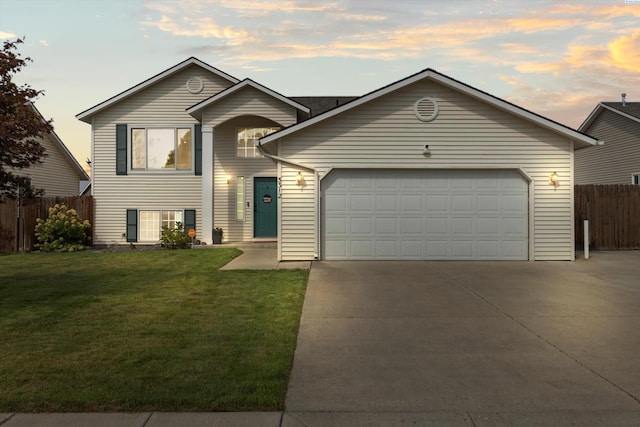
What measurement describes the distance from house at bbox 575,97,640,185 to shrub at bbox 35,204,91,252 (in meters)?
21.9

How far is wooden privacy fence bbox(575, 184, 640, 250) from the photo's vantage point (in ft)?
52.4

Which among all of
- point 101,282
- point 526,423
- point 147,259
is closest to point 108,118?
point 147,259

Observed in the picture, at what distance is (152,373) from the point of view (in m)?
4.41

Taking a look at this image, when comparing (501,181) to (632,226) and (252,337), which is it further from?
(252,337)

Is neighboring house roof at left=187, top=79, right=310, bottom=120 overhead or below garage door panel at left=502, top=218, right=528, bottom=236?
overhead

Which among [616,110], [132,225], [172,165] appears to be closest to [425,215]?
[172,165]

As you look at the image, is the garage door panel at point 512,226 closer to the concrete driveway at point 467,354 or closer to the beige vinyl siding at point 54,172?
the concrete driveway at point 467,354

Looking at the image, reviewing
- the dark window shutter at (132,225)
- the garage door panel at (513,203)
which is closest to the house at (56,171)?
the dark window shutter at (132,225)

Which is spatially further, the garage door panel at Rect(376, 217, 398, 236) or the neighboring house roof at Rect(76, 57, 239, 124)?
the neighboring house roof at Rect(76, 57, 239, 124)

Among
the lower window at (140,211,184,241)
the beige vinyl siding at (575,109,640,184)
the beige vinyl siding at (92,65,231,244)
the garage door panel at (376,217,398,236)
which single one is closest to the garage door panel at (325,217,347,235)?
the garage door panel at (376,217,398,236)

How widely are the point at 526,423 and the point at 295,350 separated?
2.47 m

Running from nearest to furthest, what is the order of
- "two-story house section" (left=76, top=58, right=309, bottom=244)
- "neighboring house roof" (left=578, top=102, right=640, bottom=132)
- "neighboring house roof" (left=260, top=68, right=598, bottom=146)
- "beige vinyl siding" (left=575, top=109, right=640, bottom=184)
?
"neighboring house roof" (left=260, top=68, right=598, bottom=146) < "two-story house section" (left=76, top=58, right=309, bottom=244) < "neighboring house roof" (left=578, top=102, right=640, bottom=132) < "beige vinyl siding" (left=575, top=109, right=640, bottom=184)

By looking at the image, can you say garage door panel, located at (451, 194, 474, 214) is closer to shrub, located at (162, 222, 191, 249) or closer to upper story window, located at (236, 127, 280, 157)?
upper story window, located at (236, 127, 280, 157)

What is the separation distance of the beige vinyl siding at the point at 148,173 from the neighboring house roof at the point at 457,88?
6.29 meters
